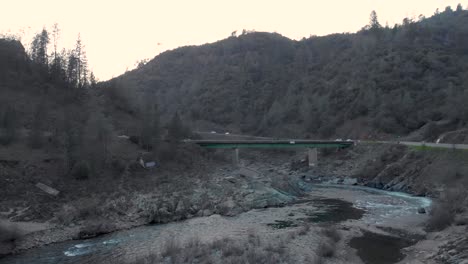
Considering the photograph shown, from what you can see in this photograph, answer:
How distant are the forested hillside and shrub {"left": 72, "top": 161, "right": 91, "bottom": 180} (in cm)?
4117

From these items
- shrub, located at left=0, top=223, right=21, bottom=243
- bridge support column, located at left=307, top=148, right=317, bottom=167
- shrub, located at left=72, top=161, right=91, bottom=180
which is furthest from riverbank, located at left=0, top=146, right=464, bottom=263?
bridge support column, located at left=307, top=148, right=317, bottom=167

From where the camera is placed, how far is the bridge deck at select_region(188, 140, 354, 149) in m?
82.1

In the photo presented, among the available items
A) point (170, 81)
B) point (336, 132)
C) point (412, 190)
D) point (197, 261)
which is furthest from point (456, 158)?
point (170, 81)

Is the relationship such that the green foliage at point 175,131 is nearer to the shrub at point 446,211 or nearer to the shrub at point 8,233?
the shrub at point 8,233

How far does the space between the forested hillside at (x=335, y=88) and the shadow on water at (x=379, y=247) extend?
56556mm

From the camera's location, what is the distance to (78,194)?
47.4m

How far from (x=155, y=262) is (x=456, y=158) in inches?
1849

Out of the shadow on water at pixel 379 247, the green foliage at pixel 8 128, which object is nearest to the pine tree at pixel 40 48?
the green foliage at pixel 8 128

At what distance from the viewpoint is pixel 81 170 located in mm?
50625

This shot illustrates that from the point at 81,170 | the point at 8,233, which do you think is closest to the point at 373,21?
the point at 81,170

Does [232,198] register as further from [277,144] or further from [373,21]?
[373,21]

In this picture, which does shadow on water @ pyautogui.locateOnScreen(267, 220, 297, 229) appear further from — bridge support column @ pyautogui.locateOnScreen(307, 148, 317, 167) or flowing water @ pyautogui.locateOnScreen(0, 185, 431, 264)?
bridge support column @ pyautogui.locateOnScreen(307, 148, 317, 167)

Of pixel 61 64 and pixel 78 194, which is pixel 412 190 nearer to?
pixel 78 194

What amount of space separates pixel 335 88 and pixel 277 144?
4779cm
